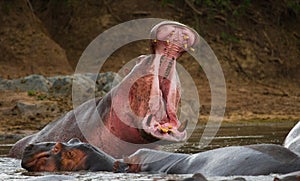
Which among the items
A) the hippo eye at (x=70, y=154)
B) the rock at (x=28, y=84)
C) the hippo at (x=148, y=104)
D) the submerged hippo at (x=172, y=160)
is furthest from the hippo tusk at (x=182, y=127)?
the rock at (x=28, y=84)

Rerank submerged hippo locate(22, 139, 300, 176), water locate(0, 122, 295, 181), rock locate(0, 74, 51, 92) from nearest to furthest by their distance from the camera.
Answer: submerged hippo locate(22, 139, 300, 176) < water locate(0, 122, 295, 181) < rock locate(0, 74, 51, 92)

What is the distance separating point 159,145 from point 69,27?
10.9 metres

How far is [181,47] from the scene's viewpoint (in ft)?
17.8

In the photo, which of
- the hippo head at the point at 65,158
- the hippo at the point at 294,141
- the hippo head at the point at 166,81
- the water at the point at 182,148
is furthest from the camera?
the hippo head at the point at 166,81

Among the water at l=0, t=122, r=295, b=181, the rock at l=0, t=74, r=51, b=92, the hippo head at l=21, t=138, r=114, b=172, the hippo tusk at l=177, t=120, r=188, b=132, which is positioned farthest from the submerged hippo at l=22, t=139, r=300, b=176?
the rock at l=0, t=74, r=51, b=92

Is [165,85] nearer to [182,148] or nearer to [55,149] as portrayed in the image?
[55,149]

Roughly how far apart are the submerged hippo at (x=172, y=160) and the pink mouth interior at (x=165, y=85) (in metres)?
0.62

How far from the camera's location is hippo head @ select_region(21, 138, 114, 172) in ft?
15.9

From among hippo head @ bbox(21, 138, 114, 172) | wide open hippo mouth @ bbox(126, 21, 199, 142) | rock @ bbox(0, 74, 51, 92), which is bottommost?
rock @ bbox(0, 74, 51, 92)

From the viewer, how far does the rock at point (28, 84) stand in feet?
38.8

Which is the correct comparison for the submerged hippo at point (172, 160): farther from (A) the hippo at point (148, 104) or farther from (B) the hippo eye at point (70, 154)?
(A) the hippo at point (148, 104)

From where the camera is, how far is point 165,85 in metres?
5.64

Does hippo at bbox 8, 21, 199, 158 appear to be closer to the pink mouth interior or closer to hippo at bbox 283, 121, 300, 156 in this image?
the pink mouth interior

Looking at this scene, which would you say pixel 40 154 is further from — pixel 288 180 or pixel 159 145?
pixel 288 180
